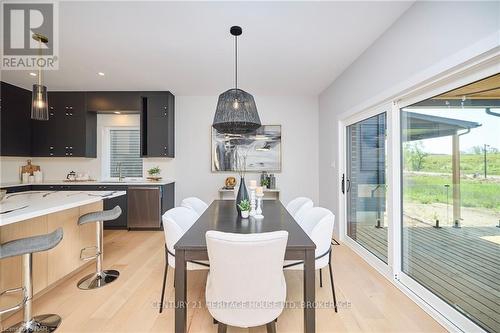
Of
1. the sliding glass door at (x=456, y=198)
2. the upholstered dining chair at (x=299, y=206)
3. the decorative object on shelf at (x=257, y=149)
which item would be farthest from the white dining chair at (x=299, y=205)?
the decorative object on shelf at (x=257, y=149)

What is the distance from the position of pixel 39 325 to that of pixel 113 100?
152 inches

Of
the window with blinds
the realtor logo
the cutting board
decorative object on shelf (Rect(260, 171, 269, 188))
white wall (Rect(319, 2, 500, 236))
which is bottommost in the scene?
decorative object on shelf (Rect(260, 171, 269, 188))

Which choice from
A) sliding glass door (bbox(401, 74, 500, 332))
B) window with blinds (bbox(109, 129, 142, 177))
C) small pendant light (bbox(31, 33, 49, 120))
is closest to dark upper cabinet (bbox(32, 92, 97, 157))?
window with blinds (bbox(109, 129, 142, 177))

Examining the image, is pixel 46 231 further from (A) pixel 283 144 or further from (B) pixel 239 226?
(A) pixel 283 144

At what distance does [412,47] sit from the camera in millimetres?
2137

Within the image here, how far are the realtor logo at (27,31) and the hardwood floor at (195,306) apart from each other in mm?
2256

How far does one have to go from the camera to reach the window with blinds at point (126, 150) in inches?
197

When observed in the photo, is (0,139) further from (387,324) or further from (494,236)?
(494,236)

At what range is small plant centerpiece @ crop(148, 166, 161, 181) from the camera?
4.79 meters

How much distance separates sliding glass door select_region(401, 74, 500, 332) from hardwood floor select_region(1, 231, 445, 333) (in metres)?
0.36

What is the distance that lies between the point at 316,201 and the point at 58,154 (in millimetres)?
5296

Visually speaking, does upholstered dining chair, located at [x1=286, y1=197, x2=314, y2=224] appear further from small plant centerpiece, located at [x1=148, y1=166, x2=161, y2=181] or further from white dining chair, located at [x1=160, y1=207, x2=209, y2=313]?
small plant centerpiece, located at [x1=148, y1=166, x2=161, y2=181]

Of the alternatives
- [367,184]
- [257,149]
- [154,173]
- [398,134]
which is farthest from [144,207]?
[398,134]

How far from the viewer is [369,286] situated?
2.44m
